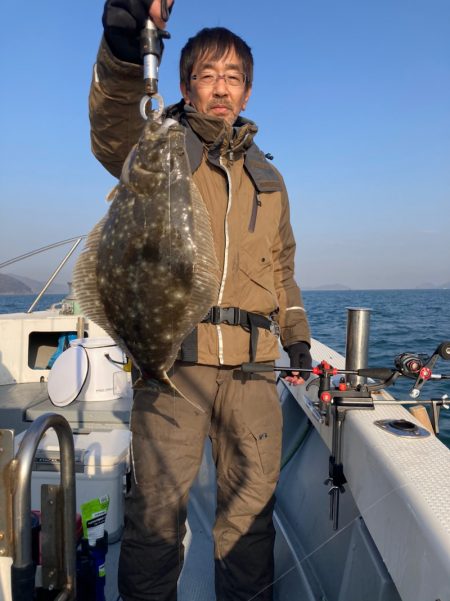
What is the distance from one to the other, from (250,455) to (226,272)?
37.2 inches

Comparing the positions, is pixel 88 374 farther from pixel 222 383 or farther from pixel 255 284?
pixel 255 284

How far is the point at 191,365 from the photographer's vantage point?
2.31m

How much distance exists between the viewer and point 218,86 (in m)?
2.39

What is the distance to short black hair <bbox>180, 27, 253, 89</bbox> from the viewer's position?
2381mm

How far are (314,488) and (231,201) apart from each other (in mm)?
2153

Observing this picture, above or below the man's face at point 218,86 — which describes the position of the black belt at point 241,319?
below

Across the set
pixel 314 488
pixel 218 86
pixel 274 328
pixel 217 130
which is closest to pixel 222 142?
pixel 217 130

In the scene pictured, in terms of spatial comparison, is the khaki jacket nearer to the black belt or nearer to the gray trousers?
the black belt

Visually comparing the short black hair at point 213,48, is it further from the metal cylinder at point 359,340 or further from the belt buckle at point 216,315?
the metal cylinder at point 359,340

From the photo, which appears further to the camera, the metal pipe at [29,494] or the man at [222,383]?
the man at [222,383]

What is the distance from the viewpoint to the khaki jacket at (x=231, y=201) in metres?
2.21

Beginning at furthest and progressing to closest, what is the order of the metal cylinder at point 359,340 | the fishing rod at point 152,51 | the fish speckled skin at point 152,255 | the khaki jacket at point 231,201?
1. the metal cylinder at point 359,340
2. the khaki jacket at point 231,201
3. the fish speckled skin at point 152,255
4. the fishing rod at point 152,51

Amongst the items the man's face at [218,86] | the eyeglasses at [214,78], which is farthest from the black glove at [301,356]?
the eyeglasses at [214,78]

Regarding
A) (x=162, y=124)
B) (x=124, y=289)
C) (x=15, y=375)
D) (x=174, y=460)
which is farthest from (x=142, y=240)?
(x=15, y=375)
